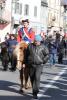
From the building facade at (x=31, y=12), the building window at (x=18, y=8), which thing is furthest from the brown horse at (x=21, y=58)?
the building window at (x=18, y=8)

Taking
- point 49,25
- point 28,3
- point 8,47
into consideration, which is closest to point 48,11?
point 49,25

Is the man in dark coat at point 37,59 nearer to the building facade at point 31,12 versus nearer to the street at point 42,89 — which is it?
the street at point 42,89

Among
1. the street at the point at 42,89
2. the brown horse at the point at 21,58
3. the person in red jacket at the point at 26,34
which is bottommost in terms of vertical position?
the street at the point at 42,89

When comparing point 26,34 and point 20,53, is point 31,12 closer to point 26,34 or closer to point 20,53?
point 26,34

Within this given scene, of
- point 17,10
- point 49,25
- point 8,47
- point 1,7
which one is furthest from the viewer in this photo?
point 49,25

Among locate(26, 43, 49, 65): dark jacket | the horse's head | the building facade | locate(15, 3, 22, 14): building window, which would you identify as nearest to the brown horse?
the horse's head

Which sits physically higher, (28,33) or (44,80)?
(28,33)

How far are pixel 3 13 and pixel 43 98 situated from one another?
50.5 m

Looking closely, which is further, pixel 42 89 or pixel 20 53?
pixel 42 89

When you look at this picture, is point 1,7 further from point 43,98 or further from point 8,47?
point 43,98

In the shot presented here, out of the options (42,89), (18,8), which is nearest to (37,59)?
(42,89)

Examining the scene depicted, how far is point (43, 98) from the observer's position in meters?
13.6

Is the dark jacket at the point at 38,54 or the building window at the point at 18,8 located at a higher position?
the building window at the point at 18,8

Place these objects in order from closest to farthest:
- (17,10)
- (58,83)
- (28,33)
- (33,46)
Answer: (33,46), (28,33), (58,83), (17,10)
